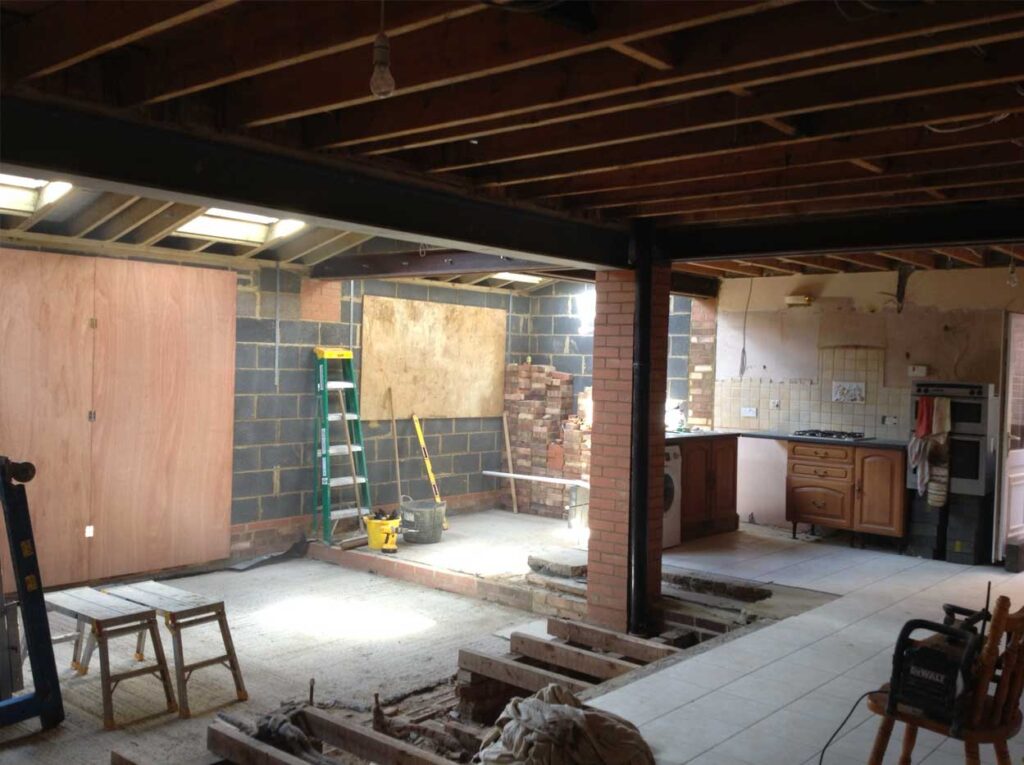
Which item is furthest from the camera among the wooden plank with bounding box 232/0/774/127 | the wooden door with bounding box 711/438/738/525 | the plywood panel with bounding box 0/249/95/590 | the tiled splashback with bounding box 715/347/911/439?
the tiled splashback with bounding box 715/347/911/439

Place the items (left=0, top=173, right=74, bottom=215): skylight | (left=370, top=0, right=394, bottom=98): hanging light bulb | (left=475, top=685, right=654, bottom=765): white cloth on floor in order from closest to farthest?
1. (left=370, top=0, right=394, bottom=98): hanging light bulb
2. (left=475, top=685, right=654, bottom=765): white cloth on floor
3. (left=0, top=173, right=74, bottom=215): skylight

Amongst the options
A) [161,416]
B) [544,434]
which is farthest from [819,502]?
[161,416]

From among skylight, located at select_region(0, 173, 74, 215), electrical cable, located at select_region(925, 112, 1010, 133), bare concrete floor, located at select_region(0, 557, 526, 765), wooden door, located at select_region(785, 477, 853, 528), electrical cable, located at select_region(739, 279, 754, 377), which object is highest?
skylight, located at select_region(0, 173, 74, 215)

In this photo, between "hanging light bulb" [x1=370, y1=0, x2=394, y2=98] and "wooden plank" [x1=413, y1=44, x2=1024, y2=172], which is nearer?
"hanging light bulb" [x1=370, y1=0, x2=394, y2=98]

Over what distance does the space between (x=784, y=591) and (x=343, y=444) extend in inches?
188

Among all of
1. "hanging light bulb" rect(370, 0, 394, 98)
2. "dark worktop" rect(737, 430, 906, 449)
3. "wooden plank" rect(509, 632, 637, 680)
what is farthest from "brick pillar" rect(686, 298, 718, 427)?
"hanging light bulb" rect(370, 0, 394, 98)

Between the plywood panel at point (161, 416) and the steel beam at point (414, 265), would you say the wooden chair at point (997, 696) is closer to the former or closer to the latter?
the steel beam at point (414, 265)

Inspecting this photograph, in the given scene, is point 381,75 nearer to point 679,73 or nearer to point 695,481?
point 679,73

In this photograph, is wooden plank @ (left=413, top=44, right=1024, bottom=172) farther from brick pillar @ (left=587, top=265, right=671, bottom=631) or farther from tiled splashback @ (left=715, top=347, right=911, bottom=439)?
A: tiled splashback @ (left=715, top=347, right=911, bottom=439)

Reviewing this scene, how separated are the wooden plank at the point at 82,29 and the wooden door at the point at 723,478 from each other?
655cm

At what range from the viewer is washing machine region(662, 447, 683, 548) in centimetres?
773

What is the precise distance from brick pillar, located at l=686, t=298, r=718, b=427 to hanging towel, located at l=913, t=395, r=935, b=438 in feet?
8.26

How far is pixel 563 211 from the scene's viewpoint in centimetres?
540

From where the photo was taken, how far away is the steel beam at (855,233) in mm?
4789
